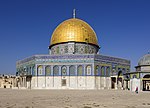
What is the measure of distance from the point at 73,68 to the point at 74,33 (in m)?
7.53

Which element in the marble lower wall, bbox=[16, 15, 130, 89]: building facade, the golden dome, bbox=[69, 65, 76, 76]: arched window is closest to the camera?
the marble lower wall

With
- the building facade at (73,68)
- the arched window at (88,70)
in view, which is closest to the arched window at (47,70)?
the building facade at (73,68)

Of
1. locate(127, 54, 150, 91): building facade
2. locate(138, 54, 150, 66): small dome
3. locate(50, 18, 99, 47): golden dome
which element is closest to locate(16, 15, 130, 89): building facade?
locate(50, 18, 99, 47): golden dome

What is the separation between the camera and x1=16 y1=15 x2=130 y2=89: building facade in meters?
35.8

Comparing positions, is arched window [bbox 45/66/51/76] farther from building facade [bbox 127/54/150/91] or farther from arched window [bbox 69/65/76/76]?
building facade [bbox 127/54/150/91]

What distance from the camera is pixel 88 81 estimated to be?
3556 centimetres

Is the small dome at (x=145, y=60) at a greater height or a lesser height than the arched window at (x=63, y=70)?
greater

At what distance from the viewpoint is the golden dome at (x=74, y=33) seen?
4094 centimetres

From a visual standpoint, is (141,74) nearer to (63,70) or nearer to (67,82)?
(67,82)

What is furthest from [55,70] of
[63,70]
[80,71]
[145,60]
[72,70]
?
[145,60]

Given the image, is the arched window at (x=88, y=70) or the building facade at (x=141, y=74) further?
the arched window at (x=88, y=70)

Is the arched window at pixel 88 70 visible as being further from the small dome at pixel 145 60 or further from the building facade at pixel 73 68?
the small dome at pixel 145 60

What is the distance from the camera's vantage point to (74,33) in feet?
135

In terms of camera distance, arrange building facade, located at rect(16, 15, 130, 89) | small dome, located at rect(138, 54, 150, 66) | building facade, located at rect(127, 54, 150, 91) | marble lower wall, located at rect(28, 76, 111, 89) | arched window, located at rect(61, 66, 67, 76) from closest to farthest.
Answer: building facade, located at rect(127, 54, 150, 91)
small dome, located at rect(138, 54, 150, 66)
marble lower wall, located at rect(28, 76, 111, 89)
building facade, located at rect(16, 15, 130, 89)
arched window, located at rect(61, 66, 67, 76)
